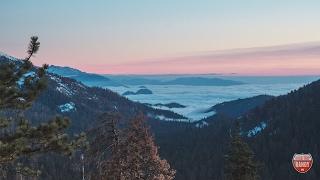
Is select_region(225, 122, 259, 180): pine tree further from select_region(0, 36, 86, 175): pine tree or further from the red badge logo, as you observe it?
select_region(0, 36, 86, 175): pine tree

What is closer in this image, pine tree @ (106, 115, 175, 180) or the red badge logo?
the red badge logo

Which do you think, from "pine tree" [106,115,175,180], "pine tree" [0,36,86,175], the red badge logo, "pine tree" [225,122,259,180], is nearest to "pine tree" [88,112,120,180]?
"pine tree" [106,115,175,180]

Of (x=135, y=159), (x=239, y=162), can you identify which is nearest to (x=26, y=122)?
(x=135, y=159)

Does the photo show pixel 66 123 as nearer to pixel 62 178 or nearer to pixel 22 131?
pixel 22 131

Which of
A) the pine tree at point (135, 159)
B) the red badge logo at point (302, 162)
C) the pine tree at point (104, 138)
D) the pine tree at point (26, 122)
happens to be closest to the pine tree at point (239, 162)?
the pine tree at point (135, 159)

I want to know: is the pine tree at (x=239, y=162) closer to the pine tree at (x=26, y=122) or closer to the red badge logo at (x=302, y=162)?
the red badge logo at (x=302, y=162)

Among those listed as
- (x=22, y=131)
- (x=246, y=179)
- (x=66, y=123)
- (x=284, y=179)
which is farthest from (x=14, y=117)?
(x=284, y=179)
